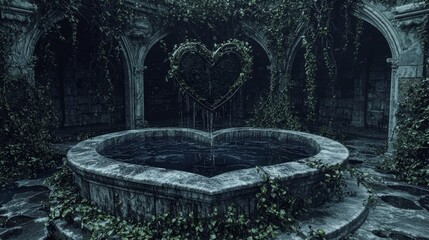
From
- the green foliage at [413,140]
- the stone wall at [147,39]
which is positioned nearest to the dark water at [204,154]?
the green foliage at [413,140]

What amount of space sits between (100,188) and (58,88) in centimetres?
698

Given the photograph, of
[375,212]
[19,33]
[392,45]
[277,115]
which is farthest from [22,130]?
[392,45]

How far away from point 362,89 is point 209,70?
21.1 feet

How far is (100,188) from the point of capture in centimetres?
282

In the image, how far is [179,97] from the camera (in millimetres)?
11117

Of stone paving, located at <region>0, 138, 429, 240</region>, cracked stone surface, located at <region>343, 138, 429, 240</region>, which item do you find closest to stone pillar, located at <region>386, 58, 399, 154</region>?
cracked stone surface, located at <region>343, 138, 429, 240</region>

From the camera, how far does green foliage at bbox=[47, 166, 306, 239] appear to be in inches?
90.7

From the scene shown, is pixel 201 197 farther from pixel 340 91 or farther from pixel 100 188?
pixel 340 91

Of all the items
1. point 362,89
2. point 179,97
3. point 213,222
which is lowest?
point 213,222

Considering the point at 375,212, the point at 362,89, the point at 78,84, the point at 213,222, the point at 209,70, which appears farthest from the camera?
the point at 78,84

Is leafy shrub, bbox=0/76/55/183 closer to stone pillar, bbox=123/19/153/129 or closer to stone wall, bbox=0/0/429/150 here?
stone wall, bbox=0/0/429/150

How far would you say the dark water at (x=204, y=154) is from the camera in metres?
3.63

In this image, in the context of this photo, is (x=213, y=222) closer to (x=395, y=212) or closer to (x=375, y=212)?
(x=375, y=212)

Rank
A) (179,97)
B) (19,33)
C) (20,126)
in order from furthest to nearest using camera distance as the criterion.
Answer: (179,97) < (19,33) < (20,126)
